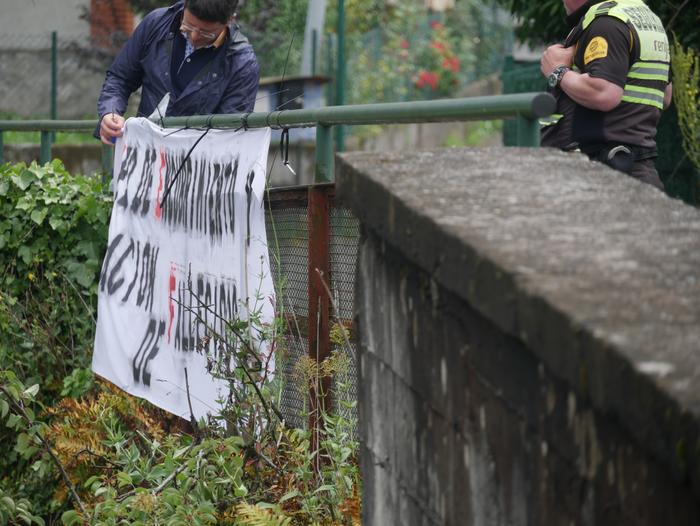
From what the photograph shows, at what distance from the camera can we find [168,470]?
437 cm

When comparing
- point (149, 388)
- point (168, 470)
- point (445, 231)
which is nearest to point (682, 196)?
point (149, 388)

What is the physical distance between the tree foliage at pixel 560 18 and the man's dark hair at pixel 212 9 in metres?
3.30

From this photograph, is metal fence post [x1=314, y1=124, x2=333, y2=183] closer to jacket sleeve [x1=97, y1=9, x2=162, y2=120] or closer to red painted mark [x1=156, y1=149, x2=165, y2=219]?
red painted mark [x1=156, y1=149, x2=165, y2=219]

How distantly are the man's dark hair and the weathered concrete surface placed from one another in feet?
10.3

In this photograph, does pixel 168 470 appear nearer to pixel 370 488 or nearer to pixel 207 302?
pixel 207 302

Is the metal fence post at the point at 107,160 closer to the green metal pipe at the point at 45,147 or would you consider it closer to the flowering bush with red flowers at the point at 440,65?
the green metal pipe at the point at 45,147

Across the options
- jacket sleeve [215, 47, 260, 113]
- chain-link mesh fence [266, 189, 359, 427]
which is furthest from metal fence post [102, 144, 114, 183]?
chain-link mesh fence [266, 189, 359, 427]

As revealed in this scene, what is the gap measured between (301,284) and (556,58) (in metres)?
1.35

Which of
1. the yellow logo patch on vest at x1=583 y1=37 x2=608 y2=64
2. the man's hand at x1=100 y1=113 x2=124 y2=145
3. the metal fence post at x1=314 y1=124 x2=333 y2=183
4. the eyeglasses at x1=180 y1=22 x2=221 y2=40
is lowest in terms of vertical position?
the man's hand at x1=100 y1=113 x2=124 y2=145

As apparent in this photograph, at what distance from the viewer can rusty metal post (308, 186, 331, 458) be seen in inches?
166

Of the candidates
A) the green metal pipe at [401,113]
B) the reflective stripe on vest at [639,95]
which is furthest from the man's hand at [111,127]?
the reflective stripe on vest at [639,95]

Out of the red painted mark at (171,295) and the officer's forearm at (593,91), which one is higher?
the officer's forearm at (593,91)

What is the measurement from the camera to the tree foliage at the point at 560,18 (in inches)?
353

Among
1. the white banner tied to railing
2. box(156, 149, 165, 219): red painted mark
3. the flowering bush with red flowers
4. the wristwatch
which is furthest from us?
the flowering bush with red flowers
